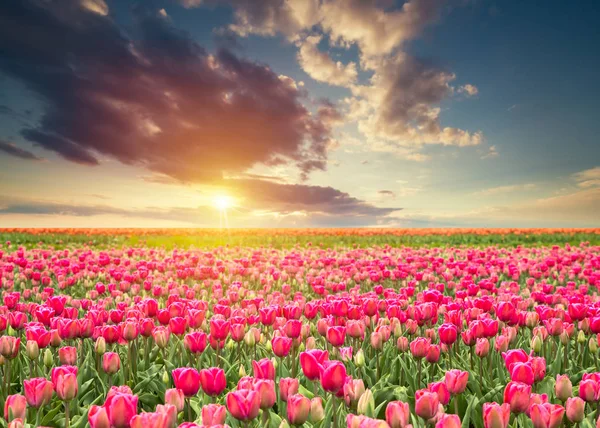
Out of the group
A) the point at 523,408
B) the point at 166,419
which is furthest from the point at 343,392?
the point at 166,419

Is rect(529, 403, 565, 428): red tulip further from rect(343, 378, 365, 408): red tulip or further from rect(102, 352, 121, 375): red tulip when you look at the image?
rect(102, 352, 121, 375): red tulip

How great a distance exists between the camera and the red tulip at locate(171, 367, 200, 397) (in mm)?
2537

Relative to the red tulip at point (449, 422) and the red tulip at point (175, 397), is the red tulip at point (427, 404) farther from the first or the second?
A: the red tulip at point (175, 397)

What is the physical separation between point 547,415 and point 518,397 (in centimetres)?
24

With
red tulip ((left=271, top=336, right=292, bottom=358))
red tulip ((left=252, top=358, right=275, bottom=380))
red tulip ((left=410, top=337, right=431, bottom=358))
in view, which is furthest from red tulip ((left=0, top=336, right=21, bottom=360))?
red tulip ((left=410, top=337, right=431, bottom=358))

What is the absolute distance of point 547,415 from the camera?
211cm

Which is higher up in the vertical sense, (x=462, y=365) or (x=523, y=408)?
(x=523, y=408)

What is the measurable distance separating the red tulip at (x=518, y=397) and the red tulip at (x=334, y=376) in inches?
35.6

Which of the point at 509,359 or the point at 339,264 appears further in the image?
the point at 339,264

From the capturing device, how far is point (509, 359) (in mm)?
2824

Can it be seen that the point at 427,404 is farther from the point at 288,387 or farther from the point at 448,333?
the point at 448,333

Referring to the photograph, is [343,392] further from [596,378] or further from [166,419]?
[596,378]

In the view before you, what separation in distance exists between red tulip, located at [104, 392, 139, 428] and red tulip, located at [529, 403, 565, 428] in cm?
190

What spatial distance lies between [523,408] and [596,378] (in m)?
0.71
